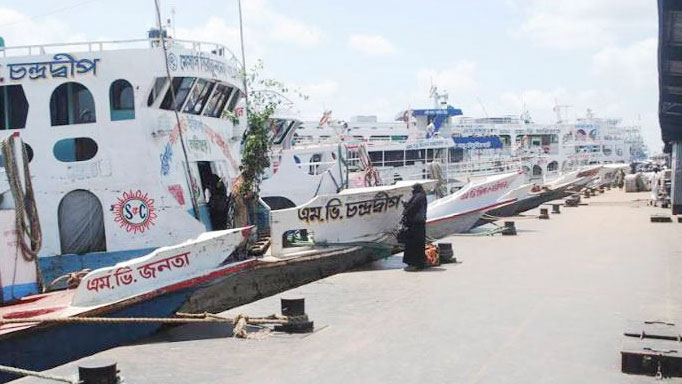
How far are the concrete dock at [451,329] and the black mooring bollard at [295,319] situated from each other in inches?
6.0

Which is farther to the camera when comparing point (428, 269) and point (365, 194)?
point (365, 194)

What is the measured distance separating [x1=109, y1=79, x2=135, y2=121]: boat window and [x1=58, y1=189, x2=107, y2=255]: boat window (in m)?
1.42

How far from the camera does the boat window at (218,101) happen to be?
14633 mm

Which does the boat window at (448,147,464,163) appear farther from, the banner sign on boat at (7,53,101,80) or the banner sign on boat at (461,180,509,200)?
the banner sign on boat at (7,53,101,80)

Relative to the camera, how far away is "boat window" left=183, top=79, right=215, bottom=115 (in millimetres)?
13836

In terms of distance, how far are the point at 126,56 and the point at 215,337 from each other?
6.56 m

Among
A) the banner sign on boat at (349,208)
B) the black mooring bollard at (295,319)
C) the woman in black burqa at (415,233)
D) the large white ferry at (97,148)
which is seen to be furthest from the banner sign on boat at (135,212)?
the black mooring bollard at (295,319)

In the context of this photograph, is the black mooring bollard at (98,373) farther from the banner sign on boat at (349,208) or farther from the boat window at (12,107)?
the boat window at (12,107)

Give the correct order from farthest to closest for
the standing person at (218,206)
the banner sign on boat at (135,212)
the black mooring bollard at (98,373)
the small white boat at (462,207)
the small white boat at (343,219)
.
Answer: the small white boat at (462,207)
the standing person at (218,206)
the banner sign on boat at (135,212)
the small white boat at (343,219)
the black mooring bollard at (98,373)

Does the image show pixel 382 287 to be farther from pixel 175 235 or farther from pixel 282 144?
pixel 282 144

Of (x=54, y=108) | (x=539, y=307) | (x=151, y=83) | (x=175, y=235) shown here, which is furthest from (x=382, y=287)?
(x=54, y=108)

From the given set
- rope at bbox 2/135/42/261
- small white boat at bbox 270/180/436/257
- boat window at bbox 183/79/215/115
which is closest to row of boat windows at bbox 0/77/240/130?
boat window at bbox 183/79/215/115

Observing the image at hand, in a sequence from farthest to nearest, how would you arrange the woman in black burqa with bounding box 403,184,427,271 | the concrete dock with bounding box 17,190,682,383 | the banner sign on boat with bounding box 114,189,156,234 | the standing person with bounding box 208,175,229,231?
the standing person with bounding box 208,175,229,231
the banner sign on boat with bounding box 114,189,156,234
the woman in black burqa with bounding box 403,184,427,271
the concrete dock with bounding box 17,190,682,383

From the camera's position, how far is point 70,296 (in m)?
9.73
